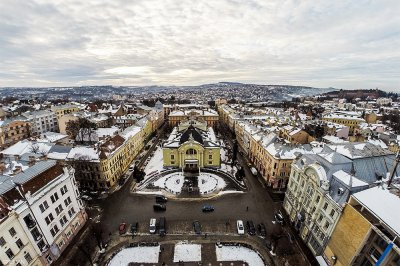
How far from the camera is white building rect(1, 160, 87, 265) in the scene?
33.8m

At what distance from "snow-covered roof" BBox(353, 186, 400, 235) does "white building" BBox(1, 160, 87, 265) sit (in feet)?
170

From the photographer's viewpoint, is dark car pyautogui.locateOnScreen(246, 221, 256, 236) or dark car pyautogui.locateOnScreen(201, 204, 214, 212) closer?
dark car pyautogui.locateOnScreen(246, 221, 256, 236)

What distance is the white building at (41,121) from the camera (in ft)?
361

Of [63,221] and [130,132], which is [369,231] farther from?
[130,132]

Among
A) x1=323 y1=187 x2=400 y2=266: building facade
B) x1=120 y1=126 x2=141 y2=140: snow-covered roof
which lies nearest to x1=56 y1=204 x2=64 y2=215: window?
x1=120 y1=126 x2=141 y2=140: snow-covered roof

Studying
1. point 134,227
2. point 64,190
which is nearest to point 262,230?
point 134,227

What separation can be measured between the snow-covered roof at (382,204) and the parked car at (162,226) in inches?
1416

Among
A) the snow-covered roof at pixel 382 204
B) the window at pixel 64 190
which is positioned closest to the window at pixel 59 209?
the window at pixel 64 190

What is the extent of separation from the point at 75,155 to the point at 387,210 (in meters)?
68.4

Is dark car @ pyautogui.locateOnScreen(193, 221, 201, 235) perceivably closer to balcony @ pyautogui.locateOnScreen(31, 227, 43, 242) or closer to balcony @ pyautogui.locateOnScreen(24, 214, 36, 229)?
balcony @ pyautogui.locateOnScreen(31, 227, 43, 242)

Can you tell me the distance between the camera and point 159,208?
171 ft

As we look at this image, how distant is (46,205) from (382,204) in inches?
2136

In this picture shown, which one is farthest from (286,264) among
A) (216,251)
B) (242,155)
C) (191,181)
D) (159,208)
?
(242,155)

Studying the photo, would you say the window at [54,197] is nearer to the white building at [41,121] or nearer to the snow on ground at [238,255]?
the snow on ground at [238,255]
